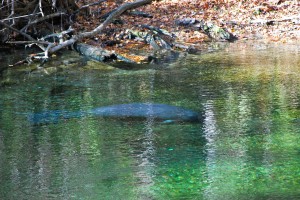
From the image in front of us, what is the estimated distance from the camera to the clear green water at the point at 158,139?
4641mm

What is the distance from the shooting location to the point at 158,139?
19.7ft

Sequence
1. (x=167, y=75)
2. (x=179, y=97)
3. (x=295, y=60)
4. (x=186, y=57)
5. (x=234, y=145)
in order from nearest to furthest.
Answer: (x=234, y=145)
(x=179, y=97)
(x=167, y=75)
(x=295, y=60)
(x=186, y=57)

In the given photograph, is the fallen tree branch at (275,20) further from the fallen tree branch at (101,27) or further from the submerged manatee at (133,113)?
the submerged manatee at (133,113)

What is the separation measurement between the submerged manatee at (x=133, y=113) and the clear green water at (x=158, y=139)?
22 cm

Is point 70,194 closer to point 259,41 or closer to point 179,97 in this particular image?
point 179,97

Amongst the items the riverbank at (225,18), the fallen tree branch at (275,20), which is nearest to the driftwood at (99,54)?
the riverbank at (225,18)

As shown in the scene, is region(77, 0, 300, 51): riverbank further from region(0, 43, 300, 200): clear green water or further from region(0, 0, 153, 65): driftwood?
region(0, 43, 300, 200): clear green water

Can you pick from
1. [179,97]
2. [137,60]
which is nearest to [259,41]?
[137,60]

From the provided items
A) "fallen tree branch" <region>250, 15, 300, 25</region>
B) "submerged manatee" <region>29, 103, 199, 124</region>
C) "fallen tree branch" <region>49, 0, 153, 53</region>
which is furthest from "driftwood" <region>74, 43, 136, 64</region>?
"fallen tree branch" <region>250, 15, 300, 25</region>

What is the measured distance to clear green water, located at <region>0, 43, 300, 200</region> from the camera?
15.2 feet

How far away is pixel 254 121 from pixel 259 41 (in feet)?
23.9

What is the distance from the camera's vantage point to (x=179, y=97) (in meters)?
8.02

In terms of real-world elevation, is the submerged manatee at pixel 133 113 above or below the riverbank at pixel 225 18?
below

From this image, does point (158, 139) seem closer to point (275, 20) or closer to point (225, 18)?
point (275, 20)
